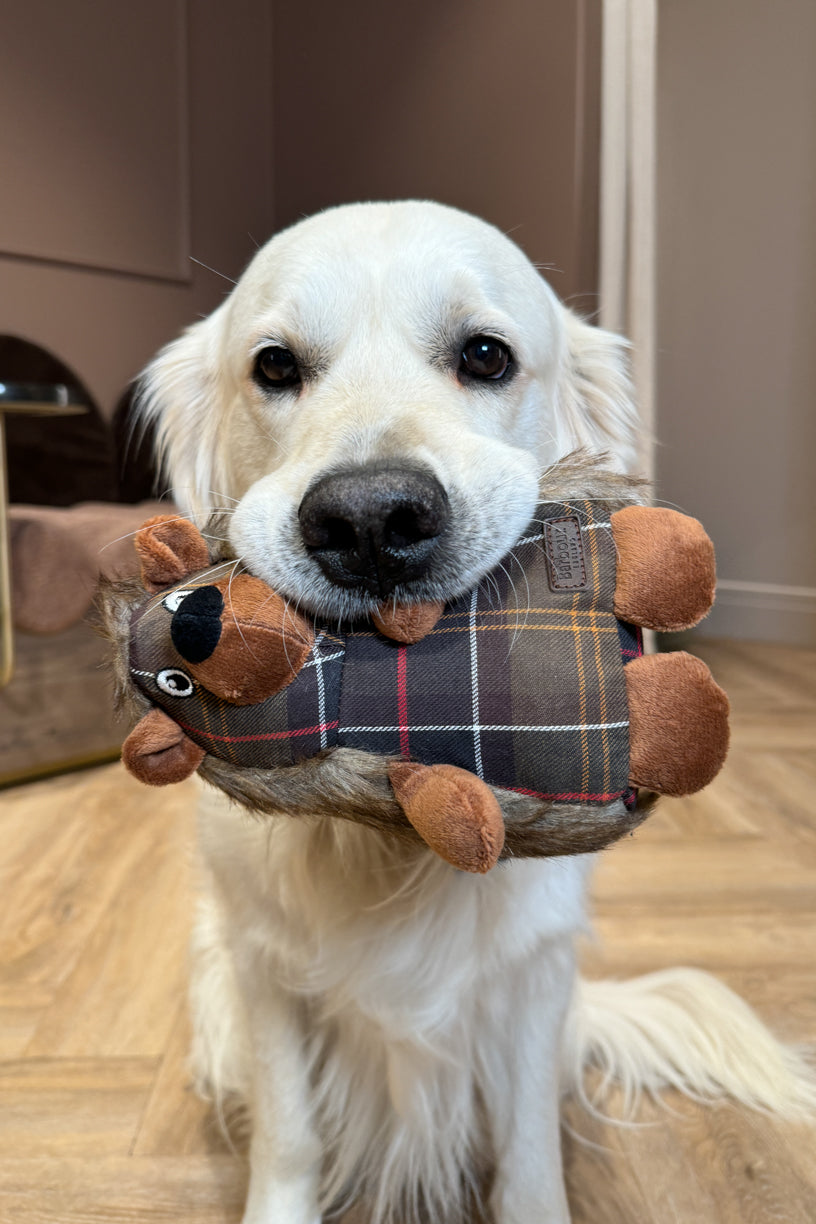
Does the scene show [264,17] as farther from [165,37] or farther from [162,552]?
[162,552]

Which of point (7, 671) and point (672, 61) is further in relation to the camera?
point (672, 61)

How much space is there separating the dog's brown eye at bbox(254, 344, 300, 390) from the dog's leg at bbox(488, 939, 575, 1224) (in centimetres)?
64

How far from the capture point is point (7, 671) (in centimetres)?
210

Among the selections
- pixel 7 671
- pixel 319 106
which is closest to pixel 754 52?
pixel 319 106

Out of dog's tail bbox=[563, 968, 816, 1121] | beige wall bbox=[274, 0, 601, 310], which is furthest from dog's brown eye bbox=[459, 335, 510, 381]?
beige wall bbox=[274, 0, 601, 310]

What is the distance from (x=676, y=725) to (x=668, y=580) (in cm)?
10

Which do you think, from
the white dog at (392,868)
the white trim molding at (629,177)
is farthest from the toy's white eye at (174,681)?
the white trim molding at (629,177)

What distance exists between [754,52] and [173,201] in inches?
93.9

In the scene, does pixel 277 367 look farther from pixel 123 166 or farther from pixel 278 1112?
pixel 123 166

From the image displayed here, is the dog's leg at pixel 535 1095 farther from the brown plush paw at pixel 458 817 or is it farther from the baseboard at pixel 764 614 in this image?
the baseboard at pixel 764 614

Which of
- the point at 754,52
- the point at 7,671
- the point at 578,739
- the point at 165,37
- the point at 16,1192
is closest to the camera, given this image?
the point at 578,739

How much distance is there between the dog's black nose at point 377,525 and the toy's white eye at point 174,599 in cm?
11

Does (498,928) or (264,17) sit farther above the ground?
(264,17)

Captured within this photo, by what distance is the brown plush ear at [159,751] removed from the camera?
57cm
